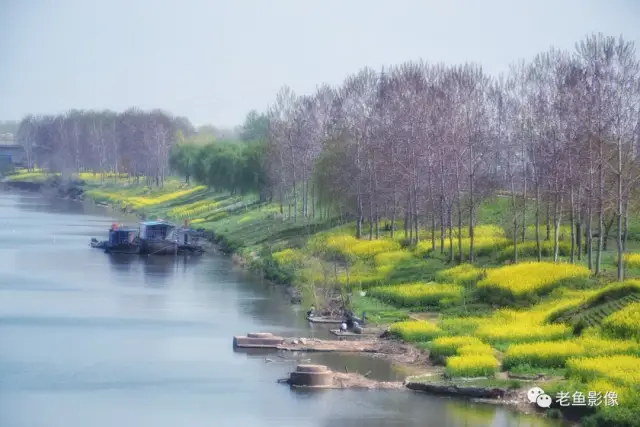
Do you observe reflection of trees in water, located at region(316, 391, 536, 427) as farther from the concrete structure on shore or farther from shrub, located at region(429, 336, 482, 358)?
the concrete structure on shore

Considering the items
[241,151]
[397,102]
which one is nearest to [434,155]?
[397,102]

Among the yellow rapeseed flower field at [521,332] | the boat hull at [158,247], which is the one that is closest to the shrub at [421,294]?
the yellow rapeseed flower field at [521,332]

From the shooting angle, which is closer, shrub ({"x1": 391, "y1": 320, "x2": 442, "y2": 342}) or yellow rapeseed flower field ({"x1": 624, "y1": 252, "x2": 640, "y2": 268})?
shrub ({"x1": 391, "y1": 320, "x2": 442, "y2": 342})

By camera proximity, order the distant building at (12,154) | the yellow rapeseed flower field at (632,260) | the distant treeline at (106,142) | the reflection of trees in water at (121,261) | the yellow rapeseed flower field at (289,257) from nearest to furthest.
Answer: the yellow rapeseed flower field at (632,260), the yellow rapeseed flower field at (289,257), the reflection of trees in water at (121,261), the distant treeline at (106,142), the distant building at (12,154)

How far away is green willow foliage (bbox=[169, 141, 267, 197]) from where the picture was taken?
85250 mm

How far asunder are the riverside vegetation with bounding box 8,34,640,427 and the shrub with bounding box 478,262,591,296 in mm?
58

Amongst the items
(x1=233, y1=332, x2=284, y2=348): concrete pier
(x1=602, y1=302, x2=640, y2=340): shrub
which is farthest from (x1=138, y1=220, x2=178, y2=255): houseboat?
(x1=602, y1=302, x2=640, y2=340): shrub

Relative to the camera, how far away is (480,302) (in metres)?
41.5

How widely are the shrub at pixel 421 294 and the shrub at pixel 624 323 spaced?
9944mm

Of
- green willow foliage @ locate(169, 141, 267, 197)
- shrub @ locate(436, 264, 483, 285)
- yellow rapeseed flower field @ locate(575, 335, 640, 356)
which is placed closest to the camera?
yellow rapeseed flower field @ locate(575, 335, 640, 356)

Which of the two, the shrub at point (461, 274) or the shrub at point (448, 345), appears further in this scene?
the shrub at point (461, 274)

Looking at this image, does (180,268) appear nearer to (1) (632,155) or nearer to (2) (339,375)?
(1) (632,155)

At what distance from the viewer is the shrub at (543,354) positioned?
31031 millimetres

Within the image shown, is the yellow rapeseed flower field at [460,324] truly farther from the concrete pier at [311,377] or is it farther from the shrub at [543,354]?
the concrete pier at [311,377]
